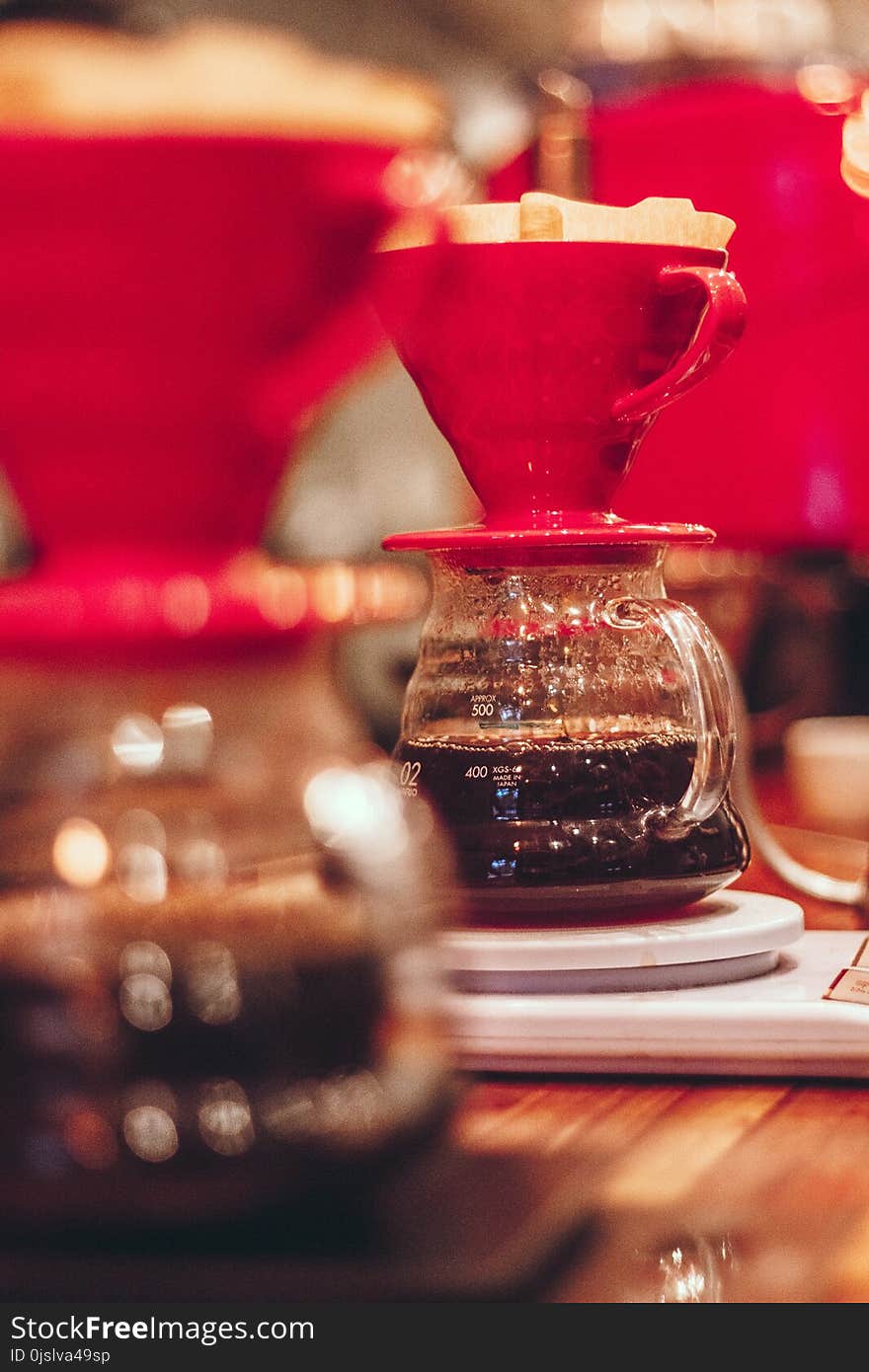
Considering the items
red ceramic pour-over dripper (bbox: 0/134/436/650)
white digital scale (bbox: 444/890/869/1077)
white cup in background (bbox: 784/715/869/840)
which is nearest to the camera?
red ceramic pour-over dripper (bbox: 0/134/436/650)

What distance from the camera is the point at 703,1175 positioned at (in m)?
0.48

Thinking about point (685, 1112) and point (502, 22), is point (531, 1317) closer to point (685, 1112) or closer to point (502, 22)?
point (685, 1112)

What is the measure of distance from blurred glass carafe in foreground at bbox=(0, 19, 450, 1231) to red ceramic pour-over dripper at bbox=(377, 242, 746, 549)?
26 cm

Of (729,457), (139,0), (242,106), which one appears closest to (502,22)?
(729,457)

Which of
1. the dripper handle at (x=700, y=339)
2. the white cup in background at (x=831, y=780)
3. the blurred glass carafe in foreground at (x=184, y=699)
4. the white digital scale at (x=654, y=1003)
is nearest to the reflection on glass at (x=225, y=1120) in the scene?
the blurred glass carafe in foreground at (x=184, y=699)

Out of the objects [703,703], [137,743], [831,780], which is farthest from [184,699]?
[831,780]

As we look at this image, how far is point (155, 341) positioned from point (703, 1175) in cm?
28

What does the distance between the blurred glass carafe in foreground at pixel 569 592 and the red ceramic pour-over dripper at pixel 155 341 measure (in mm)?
308

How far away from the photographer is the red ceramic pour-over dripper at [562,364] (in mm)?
646

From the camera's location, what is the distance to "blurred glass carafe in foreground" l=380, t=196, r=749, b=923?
2.14 feet

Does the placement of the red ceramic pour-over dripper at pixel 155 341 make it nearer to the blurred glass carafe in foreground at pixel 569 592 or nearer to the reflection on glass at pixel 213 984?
the reflection on glass at pixel 213 984

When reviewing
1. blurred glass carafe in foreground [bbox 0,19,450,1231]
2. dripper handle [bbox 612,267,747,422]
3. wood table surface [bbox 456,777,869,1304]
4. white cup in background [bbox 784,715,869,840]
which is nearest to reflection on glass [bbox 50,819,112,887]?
blurred glass carafe in foreground [bbox 0,19,450,1231]

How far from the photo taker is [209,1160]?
36cm

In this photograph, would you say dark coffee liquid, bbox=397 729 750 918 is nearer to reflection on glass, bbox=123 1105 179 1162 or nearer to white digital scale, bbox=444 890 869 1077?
white digital scale, bbox=444 890 869 1077
